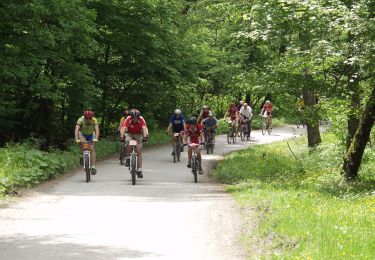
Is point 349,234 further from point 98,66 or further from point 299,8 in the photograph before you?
point 98,66

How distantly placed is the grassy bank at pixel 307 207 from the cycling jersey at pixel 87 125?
4.36 m

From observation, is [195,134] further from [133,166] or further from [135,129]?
[133,166]

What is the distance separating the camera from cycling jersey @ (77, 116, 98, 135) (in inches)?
675

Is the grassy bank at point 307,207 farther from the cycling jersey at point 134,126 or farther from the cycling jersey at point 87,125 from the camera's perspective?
the cycling jersey at point 87,125

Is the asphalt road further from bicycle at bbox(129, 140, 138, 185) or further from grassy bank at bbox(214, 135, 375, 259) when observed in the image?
grassy bank at bbox(214, 135, 375, 259)

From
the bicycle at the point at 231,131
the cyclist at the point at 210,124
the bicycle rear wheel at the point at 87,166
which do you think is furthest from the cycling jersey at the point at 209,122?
the bicycle rear wheel at the point at 87,166

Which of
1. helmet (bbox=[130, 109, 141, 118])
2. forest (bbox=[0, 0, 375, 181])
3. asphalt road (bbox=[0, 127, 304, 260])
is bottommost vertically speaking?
asphalt road (bbox=[0, 127, 304, 260])

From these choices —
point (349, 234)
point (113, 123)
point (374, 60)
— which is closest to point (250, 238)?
point (349, 234)

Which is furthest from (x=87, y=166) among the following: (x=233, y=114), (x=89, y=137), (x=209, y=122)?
(x=233, y=114)

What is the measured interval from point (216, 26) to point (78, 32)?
2655cm

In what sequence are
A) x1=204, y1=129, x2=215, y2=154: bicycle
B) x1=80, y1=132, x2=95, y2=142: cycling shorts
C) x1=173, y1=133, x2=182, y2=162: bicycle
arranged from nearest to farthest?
x1=80, y1=132, x2=95, y2=142: cycling shorts < x1=173, y1=133, x2=182, y2=162: bicycle < x1=204, y1=129, x2=215, y2=154: bicycle

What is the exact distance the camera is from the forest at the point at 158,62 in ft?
45.9

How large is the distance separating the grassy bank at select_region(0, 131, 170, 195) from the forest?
6.25 feet

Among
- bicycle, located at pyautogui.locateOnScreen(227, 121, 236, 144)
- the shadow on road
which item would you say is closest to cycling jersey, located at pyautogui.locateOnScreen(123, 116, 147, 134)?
the shadow on road
